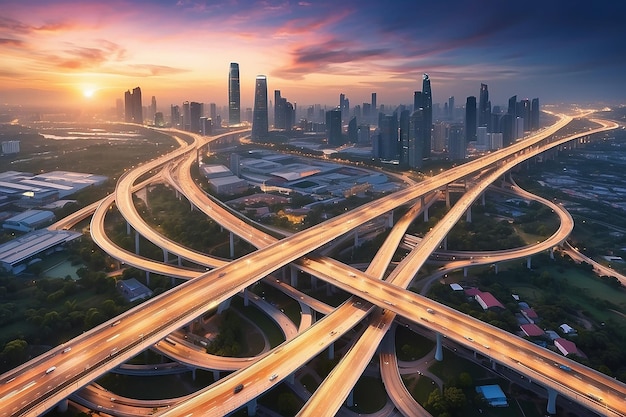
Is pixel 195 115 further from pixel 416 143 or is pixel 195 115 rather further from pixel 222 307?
pixel 222 307

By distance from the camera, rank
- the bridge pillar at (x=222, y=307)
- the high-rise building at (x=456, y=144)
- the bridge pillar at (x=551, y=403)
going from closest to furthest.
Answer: the bridge pillar at (x=551, y=403)
the bridge pillar at (x=222, y=307)
the high-rise building at (x=456, y=144)

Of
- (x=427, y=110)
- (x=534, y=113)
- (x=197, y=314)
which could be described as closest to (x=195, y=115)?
(x=427, y=110)

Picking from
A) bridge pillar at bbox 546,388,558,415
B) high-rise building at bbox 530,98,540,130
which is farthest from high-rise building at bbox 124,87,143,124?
bridge pillar at bbox 546,388,558,415

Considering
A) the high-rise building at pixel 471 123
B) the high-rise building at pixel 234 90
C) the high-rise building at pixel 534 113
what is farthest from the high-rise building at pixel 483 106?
the high-rise building at pixel 234 90

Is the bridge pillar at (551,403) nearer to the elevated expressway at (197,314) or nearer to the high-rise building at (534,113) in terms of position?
the elevated expressway at (197,314)

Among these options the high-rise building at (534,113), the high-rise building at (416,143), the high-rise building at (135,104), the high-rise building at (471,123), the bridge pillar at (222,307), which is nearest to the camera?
the bridge pillar at (222,307)
